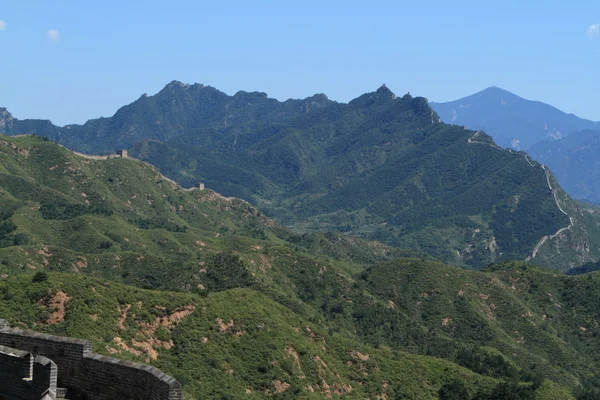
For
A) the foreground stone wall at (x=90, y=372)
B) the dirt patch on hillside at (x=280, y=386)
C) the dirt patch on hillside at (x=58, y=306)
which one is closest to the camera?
the foreground stone wall at (x=90, y=372)

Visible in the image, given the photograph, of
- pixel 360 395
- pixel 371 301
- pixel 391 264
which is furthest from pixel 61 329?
pixel 391 264

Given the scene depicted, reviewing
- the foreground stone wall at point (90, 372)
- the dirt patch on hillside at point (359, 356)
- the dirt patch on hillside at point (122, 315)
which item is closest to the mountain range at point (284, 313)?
the dirt patch on hillside at point (122, 315)

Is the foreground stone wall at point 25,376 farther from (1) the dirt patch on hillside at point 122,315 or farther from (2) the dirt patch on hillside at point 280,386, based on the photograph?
(2) the dirt patch on hillside at point 280,386

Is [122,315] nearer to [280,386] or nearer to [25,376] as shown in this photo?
[280,386]

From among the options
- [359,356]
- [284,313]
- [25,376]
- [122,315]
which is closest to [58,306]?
[122,315]

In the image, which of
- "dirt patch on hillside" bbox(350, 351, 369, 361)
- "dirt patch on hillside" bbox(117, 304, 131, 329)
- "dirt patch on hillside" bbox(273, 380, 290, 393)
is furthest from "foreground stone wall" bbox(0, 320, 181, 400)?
"dirt patch on hillside" bbox(350, 351, 369, 361)

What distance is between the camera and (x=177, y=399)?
17.2m

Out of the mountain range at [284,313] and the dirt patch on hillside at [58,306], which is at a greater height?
the dirt patch on hillside at [58,306]

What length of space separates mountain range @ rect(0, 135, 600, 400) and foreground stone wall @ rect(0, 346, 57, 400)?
155 ft

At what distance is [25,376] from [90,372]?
156 cm

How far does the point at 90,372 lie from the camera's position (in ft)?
64.6

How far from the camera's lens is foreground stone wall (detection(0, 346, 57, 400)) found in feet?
59.2

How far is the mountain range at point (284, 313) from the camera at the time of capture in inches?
2953

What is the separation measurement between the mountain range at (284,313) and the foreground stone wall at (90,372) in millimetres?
45926
